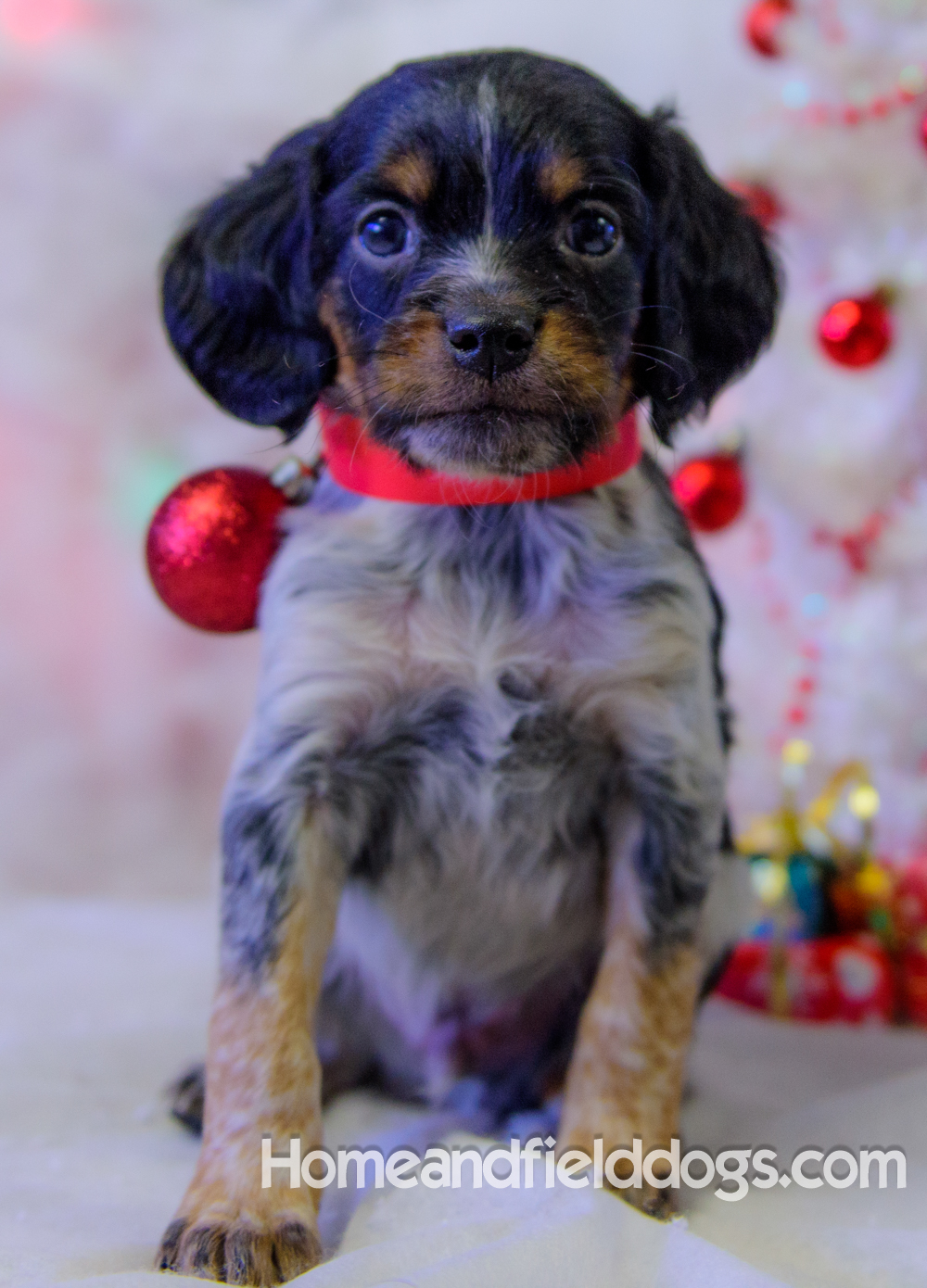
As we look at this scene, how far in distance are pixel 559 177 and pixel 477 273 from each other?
0.21 metres

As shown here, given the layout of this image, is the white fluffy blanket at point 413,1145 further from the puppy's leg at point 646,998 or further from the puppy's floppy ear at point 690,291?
the puppy's floppy ear at point 690,291

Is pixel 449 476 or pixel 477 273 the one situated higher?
pixel 477 273

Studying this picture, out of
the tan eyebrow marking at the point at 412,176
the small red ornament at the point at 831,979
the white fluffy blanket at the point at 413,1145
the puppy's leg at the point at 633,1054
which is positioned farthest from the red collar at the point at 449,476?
the small red ornament at the point at 831,979

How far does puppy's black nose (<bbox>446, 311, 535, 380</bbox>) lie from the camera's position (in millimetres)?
1741

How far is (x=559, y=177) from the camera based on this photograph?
6.31ft

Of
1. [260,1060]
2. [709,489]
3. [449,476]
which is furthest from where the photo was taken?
[709,489]

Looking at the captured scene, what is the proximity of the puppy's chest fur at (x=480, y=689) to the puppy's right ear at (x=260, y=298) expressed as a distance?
204mm

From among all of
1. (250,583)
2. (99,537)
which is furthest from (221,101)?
(250,583)

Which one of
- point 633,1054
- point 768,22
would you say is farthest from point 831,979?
point 768,22

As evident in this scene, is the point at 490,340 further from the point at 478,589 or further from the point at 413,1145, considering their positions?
the point at 413,1145

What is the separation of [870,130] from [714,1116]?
6.84ft

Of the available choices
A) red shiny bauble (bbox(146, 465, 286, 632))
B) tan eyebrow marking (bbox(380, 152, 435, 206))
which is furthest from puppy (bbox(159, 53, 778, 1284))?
red shiny bauble (bbox(146, 465, 286, 632))

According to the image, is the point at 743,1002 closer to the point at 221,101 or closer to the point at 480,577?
the point at 480,577

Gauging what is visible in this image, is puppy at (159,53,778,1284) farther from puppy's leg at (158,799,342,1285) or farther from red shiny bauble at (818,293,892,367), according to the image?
red shiny bauble at (818,293,892,367)
